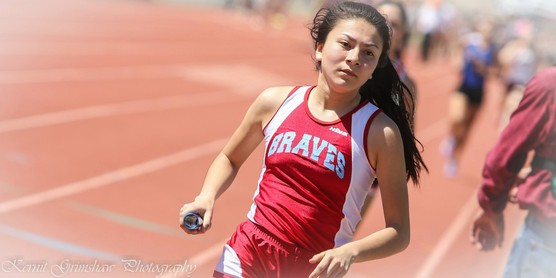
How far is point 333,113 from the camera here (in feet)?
9.64

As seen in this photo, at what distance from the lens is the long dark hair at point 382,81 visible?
2924mm

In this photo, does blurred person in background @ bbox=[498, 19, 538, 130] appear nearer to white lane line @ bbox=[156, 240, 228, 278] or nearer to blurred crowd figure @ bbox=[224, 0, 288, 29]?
white lane line @ bbox=[156, 240, 228, 278]

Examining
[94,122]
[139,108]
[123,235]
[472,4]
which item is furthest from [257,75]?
[472,4]

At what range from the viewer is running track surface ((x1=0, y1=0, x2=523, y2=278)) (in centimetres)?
634

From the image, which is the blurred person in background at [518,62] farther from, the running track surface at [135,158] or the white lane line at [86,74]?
the white lane line at [86,74]

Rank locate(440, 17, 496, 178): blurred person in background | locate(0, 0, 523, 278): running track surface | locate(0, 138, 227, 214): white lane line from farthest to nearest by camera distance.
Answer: locate(440, 17, 496, 178): blurred person in background
locate(0, 138, 227, 214): white lane line
locate(0, 0, 523, 278): running track surface

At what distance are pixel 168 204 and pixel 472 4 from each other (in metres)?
50.0

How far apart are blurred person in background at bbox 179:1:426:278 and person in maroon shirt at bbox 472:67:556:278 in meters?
0.61

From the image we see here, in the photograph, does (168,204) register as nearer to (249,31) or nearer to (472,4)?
(249,31)

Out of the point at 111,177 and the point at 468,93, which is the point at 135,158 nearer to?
the point at 111,177

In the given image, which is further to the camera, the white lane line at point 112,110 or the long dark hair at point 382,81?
the white lane line at point 112,110

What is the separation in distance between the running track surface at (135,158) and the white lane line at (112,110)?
0.03 meters

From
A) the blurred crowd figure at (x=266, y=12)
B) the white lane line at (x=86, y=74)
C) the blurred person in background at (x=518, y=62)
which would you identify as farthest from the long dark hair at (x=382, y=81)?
the blurred crowd figure at (x=266, y=12)

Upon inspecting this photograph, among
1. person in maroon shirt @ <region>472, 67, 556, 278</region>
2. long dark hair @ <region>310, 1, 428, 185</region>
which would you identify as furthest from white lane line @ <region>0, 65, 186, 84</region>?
long dark hair @ <region>310, 1, 428, 185</region>
